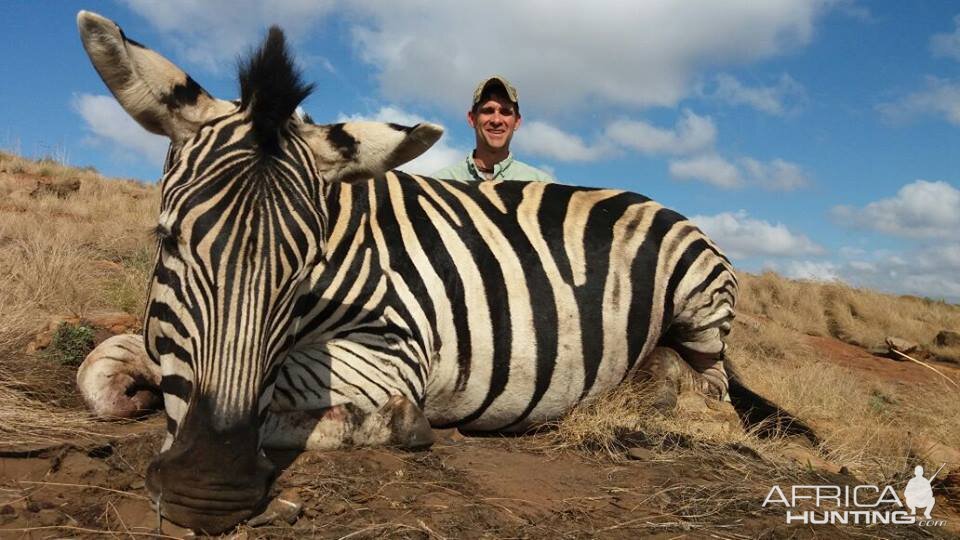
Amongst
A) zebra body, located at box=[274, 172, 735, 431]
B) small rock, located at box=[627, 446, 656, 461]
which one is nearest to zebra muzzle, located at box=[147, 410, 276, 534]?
zebra body, located at box=[274, 172, 735, 431]

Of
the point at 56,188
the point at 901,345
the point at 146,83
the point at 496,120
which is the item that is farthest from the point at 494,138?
the point at 56,188

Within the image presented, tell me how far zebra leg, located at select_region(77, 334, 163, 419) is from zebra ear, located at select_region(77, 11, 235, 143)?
125 centimetres

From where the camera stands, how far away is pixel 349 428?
117 inches

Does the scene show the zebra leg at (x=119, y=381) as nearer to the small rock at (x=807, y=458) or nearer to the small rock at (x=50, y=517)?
the small rock at (x=50, y=517)

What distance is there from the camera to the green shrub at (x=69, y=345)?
3.92 metres

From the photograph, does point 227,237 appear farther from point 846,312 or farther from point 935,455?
point 846,312

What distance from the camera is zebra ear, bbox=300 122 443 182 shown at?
107 inches

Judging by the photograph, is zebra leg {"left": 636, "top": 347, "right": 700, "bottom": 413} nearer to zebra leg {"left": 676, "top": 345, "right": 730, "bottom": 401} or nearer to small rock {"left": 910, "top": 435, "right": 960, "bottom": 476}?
zebra leg {"left": 676, "top": 345, "right": 730, "bottom": 401}

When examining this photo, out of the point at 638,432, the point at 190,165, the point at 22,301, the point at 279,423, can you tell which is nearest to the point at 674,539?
the point at 638,432

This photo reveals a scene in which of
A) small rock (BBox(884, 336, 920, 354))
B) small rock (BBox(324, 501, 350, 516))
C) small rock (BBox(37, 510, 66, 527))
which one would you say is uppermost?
small rock (BBox(884, 336, 920, 354))

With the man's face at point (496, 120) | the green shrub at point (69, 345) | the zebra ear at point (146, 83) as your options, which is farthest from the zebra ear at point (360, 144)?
the man's face at point (496, 120)

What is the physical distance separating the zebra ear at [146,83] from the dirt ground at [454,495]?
135cm

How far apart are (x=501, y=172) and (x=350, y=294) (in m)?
4.37

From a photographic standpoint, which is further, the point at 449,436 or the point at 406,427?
the point at 449,436
